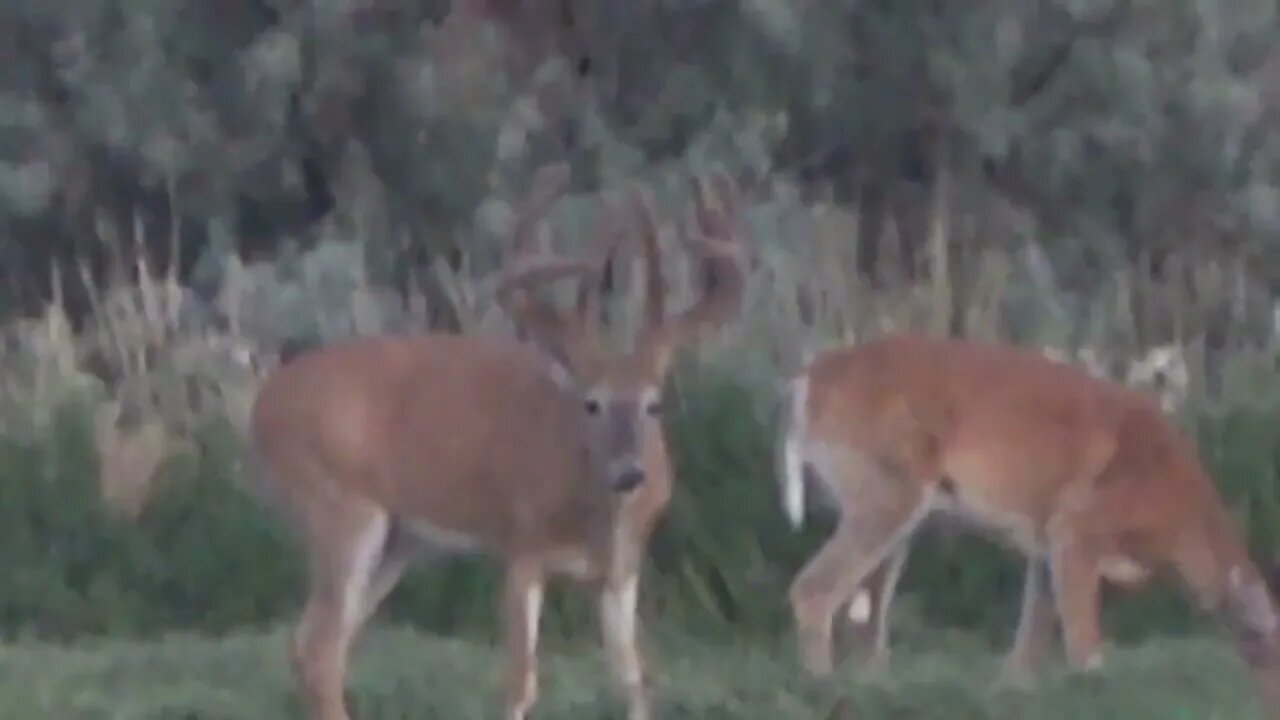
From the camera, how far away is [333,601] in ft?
26.3

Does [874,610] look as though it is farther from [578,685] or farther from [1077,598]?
[578,685]

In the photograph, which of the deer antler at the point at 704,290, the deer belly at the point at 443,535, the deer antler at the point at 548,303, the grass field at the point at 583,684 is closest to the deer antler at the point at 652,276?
the deer antler at the point at 704,290

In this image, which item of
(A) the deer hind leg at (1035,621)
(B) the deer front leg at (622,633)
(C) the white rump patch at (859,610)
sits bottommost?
(A) the deer hind leg at (1035,621)

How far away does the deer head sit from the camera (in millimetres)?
7902

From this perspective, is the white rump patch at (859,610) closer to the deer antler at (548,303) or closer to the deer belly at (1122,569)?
the deer belly at (1122,569)

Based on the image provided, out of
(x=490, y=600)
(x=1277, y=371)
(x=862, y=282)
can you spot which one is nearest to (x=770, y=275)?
(x=862, y=282)

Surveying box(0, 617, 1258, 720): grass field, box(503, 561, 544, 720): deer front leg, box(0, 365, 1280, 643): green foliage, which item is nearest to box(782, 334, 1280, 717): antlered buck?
box(0, 617, 1258, 720): grass field

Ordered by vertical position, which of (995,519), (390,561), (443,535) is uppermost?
(443,535)

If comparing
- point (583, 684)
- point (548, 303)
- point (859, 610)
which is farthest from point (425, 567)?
point (548, 303)

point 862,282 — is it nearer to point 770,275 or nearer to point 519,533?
point 770,275

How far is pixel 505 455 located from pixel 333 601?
71cm

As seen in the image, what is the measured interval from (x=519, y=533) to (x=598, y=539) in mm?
248

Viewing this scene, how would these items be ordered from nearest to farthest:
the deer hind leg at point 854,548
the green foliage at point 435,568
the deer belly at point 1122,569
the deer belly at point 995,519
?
the deer hind leg at point 854,548 < the deer belly at point 995,519 < the deer belly at point 1122,569 < the green foliage at point 435,568

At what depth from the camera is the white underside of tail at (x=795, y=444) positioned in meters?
9.12
